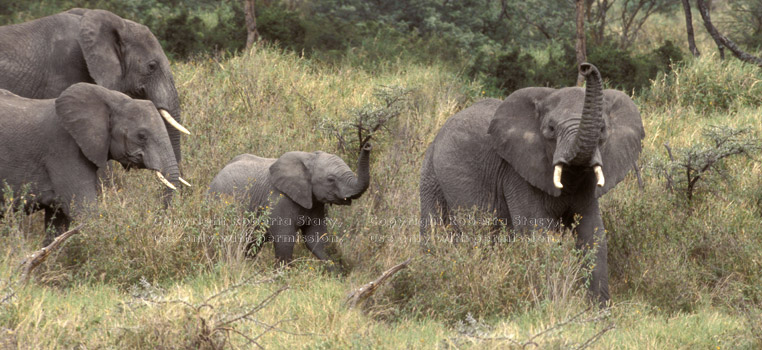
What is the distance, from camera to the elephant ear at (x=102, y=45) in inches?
369

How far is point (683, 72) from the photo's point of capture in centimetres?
1499

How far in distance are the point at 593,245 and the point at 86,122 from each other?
413 centimetres

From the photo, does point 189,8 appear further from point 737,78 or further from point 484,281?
point 484,281

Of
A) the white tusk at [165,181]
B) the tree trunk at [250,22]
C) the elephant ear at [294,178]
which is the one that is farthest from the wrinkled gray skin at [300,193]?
the tree trunk at [250,22]

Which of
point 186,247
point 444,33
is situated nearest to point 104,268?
point 186,247

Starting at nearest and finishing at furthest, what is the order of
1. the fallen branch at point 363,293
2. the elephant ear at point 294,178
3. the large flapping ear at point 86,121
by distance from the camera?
1. the fallen branch at point 363,293
2. the large flapping ear at point 86,121
3. the elephant ear at point 294,178

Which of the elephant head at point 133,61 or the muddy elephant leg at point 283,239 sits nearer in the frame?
the muddy elephant leg at point 283,239

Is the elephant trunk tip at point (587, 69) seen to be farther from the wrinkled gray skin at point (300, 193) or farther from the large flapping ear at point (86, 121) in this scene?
the large flapping ear at point (86, 121)

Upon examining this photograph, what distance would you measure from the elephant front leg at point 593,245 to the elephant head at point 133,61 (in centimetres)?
430

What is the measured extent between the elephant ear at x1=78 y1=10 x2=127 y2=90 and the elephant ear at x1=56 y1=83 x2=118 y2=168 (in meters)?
1.57

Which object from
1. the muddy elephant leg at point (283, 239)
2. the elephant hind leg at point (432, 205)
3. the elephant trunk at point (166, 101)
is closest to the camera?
the muddy elephant leg at point (283, 239)

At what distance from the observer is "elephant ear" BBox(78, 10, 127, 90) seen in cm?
938

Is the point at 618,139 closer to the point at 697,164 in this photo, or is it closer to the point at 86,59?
the point at 697,164

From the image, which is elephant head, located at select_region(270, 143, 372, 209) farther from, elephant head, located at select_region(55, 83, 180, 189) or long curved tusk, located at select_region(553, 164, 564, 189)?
long curved tusk, located at select_region(553, 164, 564, 189)
